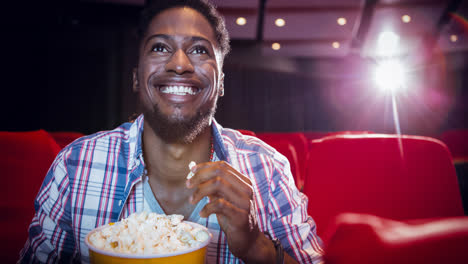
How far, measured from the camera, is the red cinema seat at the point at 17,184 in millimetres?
1372

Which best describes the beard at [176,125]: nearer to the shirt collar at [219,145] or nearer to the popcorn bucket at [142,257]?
the shirt collar at [219,145]

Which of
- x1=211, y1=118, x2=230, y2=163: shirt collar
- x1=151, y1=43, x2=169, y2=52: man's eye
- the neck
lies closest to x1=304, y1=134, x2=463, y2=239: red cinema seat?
x1=211, y1=118, x2=230, y2=163: shirt collar

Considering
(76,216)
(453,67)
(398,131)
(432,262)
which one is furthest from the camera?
(398,131)

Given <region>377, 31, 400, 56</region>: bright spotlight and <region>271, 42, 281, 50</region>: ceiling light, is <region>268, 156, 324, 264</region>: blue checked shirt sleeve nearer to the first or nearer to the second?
<region>271, 42, 281, 50</region>: ceiling light

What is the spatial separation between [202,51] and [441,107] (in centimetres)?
1142

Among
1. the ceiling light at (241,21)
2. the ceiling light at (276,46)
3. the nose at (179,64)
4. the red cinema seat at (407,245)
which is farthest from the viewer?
the ceiling light at (276,46)

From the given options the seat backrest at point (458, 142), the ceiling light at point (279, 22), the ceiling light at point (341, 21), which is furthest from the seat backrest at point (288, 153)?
the ceiling light at point (341, 21)

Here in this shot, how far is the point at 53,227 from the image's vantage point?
115 centimetres

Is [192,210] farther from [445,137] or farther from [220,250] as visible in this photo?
[445,137]

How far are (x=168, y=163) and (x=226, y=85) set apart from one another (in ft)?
28.1

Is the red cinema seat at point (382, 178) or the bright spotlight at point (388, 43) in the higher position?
the bright spotlight at point (388, 43)

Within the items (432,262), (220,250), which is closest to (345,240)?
(432,262)

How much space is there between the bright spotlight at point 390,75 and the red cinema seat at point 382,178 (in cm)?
994

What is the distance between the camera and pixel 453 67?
10016mm
